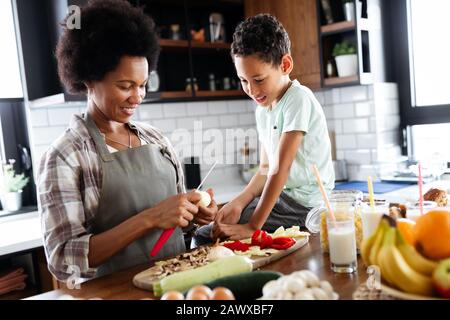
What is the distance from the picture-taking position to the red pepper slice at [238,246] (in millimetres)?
1413

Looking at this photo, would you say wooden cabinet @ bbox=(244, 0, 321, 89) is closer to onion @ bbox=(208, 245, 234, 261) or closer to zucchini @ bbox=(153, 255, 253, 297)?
onion @ bbox=(208, 245, 234, 261)

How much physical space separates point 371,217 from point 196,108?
8.80 ft

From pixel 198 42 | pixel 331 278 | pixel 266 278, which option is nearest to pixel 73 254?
pixel 266 278

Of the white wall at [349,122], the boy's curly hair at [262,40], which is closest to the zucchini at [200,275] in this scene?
the boy's curly hair at [262,40]

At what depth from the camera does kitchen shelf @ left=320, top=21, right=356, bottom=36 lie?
3.22 metres

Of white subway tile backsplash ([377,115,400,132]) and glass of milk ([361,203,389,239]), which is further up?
white subway tile backsplash ([377,115,400,132])

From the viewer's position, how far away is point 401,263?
3.04 feet

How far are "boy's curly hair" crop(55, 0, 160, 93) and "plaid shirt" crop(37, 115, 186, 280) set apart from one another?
0.19m

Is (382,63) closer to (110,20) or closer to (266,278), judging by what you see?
(110,20)

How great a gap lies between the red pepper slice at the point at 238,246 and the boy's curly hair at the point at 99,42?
2.23ft

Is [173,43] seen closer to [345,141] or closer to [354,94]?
[354,94]

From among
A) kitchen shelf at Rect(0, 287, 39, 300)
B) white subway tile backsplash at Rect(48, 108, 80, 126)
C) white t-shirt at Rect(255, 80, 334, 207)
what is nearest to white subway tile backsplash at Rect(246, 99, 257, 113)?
white subway tile backsplash at Rect(48, 108, 80, 126)

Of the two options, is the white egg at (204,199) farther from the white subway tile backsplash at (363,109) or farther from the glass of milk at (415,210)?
the white subway tile backsplash at (363,109)

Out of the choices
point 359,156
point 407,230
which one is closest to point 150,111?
→ point 359,156
